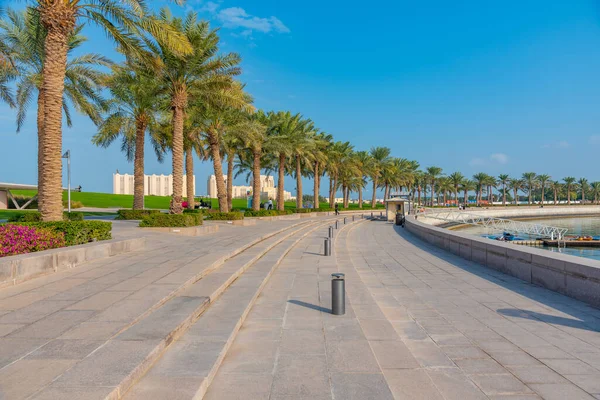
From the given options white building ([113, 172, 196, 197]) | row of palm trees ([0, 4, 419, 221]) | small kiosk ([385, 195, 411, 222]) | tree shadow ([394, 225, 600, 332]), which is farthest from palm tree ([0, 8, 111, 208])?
white building ([113, 172, 196, 197])

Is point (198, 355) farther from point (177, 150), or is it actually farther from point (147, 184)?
point (147, 184)

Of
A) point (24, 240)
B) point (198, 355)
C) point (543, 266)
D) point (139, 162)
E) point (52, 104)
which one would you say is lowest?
point (198, 355)

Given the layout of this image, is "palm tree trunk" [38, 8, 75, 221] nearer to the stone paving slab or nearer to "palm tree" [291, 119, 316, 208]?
the stone paving slab

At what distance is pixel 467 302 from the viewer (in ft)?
20.8

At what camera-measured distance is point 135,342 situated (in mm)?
3680

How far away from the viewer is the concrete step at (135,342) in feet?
9.22

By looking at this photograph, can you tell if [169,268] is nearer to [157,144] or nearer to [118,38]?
[118,38]

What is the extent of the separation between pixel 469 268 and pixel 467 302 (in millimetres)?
3830

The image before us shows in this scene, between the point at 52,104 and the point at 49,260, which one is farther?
the point at 52,104

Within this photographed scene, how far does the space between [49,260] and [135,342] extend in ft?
15.8

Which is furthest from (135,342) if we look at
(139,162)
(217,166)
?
(217,166)

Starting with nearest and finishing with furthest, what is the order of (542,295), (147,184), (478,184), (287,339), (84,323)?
(84,323), (287,339), (542,295), (478,184), (147,184)

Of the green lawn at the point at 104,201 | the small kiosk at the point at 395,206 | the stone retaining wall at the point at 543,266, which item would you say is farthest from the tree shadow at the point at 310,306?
the green lawn at the point at 104,201

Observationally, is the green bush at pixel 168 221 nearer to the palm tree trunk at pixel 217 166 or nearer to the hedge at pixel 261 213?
the palm tree trunk at pixel 217 166
